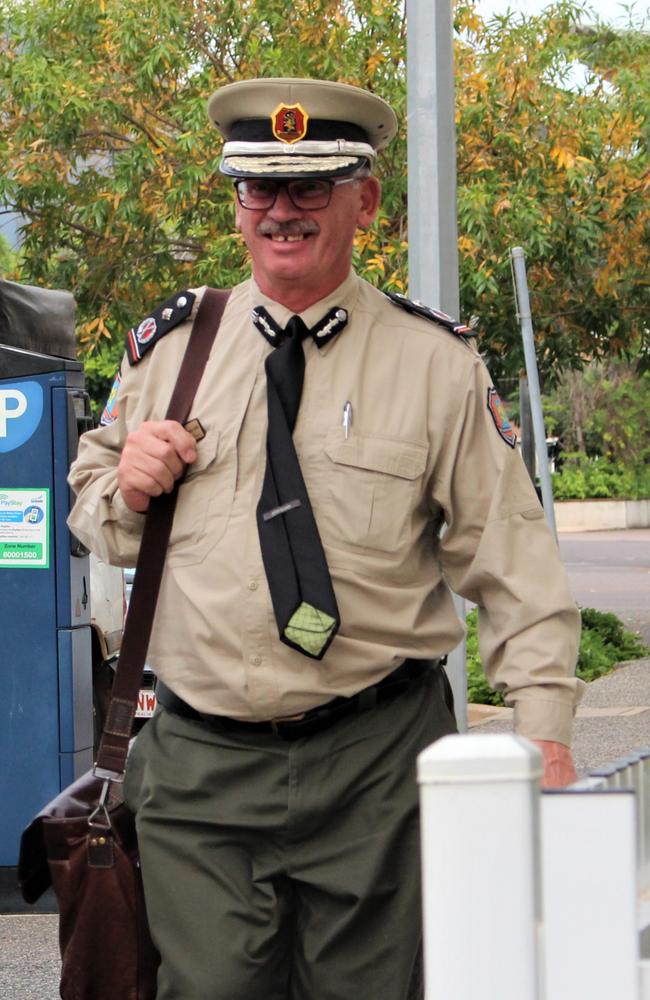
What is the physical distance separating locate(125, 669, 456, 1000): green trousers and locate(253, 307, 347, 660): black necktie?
22 centimetres

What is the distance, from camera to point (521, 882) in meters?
A: 1.37

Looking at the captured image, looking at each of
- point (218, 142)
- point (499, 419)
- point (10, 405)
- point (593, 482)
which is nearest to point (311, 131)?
point (499, 419)

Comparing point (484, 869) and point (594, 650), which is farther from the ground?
point (484, 869)

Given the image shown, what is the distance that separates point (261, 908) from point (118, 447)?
89 centimetres

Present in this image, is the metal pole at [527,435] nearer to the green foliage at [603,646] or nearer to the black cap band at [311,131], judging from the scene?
the green foliage at [603,646]

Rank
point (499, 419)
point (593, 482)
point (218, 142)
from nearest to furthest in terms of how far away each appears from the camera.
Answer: point (499, 419), point (218, 142), point (593, 482)

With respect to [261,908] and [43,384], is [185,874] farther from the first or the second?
[43,384]

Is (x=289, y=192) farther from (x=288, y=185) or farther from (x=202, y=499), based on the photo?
(x=202, y=499)

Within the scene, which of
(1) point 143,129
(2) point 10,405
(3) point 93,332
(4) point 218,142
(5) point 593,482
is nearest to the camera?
(2) point 10,405

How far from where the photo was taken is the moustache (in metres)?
2.95

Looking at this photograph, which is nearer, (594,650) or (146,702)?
(146,702)

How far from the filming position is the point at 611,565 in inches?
1106

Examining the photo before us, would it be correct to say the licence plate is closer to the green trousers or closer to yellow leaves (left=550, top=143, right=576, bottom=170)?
the green trousers

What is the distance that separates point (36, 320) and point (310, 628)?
4337 millimetres
